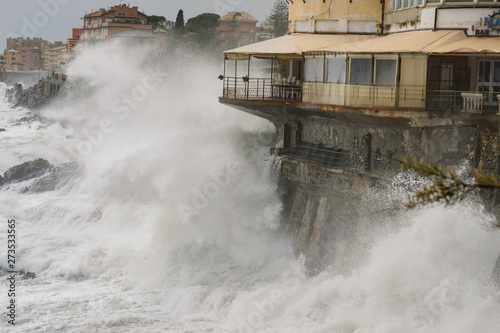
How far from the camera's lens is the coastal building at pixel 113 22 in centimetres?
9394

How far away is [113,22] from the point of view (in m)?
97.8

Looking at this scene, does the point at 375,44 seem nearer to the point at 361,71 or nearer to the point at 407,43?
the point at 361,71

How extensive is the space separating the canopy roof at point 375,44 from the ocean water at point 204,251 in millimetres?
3397

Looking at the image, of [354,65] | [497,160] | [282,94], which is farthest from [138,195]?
[497,160]

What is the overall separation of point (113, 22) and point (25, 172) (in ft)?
211

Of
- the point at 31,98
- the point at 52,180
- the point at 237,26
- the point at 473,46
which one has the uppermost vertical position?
the point at 237,26

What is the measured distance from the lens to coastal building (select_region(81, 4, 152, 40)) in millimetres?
93938

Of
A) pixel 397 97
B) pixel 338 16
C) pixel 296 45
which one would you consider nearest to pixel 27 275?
pixel 296 45

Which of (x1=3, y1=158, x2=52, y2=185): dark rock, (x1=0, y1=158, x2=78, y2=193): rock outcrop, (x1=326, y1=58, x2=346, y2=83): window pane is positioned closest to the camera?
(x1=326, y1=58, x2=346, y2=83): window pane

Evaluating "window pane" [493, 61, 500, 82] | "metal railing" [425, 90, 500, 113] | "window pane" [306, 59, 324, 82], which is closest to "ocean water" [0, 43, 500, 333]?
"metal railing" [425, 90, 500, 113]

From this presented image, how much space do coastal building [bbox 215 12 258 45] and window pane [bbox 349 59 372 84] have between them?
2729 inches

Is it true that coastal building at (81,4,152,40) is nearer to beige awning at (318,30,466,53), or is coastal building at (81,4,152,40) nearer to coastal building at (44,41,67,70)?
coastal building at (44,41,67,70)

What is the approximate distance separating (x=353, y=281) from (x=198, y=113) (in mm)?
12333

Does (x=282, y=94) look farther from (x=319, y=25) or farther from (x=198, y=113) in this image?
(x=198, y=113)
